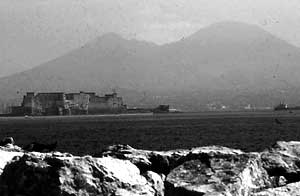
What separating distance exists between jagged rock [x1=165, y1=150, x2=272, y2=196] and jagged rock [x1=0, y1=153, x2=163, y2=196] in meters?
0.82

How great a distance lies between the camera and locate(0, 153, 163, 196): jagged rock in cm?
1153

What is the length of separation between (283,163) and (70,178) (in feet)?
15.1

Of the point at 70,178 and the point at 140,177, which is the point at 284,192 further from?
the point at 70,178

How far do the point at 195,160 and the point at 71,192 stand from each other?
8.48 ft

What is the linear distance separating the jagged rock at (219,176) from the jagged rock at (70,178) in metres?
0.82

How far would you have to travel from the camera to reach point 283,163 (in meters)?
13.1

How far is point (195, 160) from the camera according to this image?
40.3 ft

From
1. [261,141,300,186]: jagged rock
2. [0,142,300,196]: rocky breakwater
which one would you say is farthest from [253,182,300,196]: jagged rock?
[261,141,300,186]: jagged rock

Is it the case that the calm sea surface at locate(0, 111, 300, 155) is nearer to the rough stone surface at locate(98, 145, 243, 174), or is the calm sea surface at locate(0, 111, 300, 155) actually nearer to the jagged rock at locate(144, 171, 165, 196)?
the rough stone surface at locate(98, 145, 243, 174)

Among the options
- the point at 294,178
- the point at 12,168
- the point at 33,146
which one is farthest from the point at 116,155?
the point at 33,146

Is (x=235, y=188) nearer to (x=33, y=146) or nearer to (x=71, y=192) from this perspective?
(x=71, y=192)

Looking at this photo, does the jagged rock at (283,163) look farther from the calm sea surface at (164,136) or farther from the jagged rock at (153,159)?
the calm sea surface at (164,136)

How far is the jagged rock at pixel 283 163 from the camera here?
12844 mm

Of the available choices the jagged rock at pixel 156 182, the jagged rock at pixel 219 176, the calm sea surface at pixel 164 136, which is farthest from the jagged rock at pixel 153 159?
the calm sea surface at pixel 164 136
